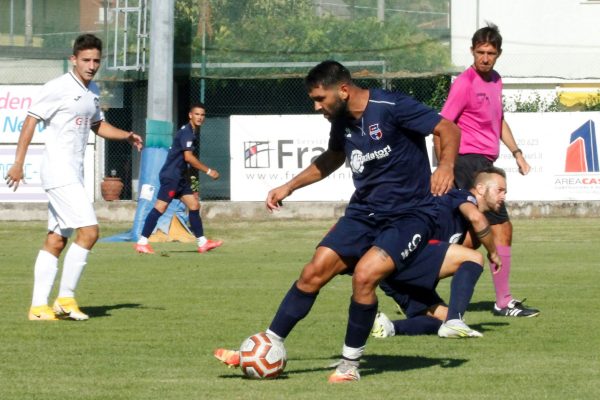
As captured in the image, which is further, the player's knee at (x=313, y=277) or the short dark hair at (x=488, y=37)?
the short dark hair at (x=488, y=37)

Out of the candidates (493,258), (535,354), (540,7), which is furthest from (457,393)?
(540,7)

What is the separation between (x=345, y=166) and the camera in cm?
2542

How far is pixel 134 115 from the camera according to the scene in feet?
94.8

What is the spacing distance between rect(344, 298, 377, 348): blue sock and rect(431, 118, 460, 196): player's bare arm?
2.38 ft

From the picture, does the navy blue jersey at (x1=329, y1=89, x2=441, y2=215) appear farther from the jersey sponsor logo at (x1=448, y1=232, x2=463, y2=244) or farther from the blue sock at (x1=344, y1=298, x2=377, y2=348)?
the jersey sponsor logo at (x1=448, y1=232, x2=463, y2=244)

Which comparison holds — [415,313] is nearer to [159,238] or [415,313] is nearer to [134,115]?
[159,238]

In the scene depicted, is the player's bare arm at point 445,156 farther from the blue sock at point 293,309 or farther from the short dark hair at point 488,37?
the short dark hair at point 488,37

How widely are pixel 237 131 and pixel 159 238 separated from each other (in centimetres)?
516

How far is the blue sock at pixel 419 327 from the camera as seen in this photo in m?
9.29

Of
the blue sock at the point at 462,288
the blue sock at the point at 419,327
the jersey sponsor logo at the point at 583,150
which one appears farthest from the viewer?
the jersey sponsor logo at the point at 583,150

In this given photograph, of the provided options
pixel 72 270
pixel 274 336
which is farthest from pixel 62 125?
pixel 274 336

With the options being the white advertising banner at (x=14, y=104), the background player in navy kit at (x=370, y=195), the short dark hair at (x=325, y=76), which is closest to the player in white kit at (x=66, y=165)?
the background player in navy kit at (x=370, y=195)

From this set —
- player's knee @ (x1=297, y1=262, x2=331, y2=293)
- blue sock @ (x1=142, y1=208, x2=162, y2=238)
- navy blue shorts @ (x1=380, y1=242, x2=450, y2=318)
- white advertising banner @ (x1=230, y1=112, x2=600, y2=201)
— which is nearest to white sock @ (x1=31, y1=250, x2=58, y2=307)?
navy blue shorts @ (x1=380, y1=242, x2=450, y2=318)

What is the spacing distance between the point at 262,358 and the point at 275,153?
18.8 m
